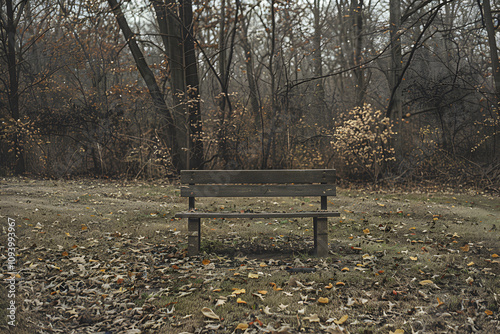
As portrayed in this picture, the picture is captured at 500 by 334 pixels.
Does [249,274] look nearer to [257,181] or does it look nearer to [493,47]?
[257,181]

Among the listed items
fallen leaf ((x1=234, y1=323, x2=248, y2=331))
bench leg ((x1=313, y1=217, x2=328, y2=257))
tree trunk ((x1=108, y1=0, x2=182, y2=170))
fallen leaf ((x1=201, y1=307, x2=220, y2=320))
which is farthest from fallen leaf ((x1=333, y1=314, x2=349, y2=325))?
tree trunk ((x1=108, y1=0, x2=182, y2=170))

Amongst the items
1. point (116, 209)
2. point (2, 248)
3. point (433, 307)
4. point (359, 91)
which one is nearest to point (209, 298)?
point (433, 307)

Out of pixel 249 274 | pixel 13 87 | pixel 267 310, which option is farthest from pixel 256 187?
pixel 13 87

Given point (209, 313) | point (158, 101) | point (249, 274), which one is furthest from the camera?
point (158, 101)

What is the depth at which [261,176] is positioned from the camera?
5.14m

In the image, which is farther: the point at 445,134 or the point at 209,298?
the point at 445,134

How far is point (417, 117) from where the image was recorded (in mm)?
15367

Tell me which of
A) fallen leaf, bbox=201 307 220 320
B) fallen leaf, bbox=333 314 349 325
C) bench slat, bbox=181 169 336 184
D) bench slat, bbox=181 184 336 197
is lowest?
fallen leaf, bbox=333 314 349 325

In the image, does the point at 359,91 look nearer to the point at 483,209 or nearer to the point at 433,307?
the point at 483,209

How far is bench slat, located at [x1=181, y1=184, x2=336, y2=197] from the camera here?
507 centimetres

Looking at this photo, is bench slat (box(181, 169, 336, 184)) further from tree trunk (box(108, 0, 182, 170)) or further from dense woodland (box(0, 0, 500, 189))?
tree trunk (box(108, 0, 182, 170))

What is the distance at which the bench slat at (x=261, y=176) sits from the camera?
5.10 metres

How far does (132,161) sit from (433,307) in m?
10.5

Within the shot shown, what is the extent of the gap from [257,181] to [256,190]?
0.12m
